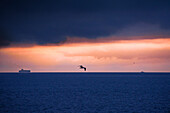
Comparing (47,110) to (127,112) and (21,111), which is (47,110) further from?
(127,112)

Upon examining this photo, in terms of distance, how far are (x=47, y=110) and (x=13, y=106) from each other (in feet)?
37.4

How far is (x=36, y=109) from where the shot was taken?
222 ft

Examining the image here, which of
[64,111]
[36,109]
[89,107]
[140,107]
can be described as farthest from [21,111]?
[140,107]

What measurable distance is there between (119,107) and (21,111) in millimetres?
24872

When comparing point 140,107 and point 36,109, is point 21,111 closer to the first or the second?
point 36,109

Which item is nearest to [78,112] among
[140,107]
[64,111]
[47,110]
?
[64,111]

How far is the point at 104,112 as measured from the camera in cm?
6362

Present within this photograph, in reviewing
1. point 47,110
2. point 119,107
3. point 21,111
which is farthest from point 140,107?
point 21,111

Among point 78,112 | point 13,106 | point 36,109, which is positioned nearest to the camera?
point 78,112

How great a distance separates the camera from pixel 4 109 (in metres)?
66.7

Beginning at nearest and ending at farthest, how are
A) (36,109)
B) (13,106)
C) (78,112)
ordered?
(78,112)
(36,109)
(13,106)

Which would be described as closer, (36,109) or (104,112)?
(104,112)

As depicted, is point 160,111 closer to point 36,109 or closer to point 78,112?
point 78,112

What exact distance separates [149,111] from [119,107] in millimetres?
8678
